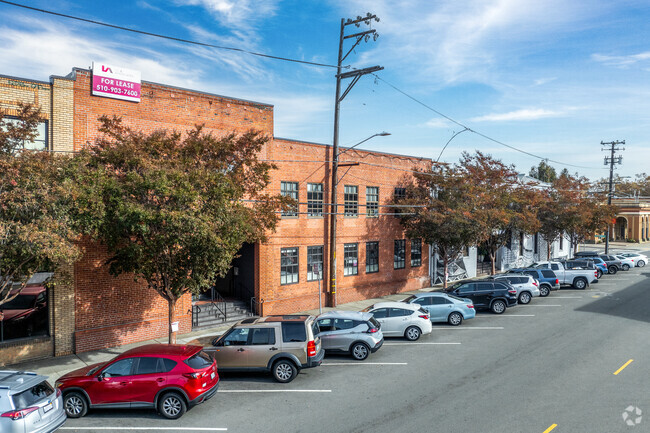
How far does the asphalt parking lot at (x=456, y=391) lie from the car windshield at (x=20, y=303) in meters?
6.45

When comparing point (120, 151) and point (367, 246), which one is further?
point (367, 246)

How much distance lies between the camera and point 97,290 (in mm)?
17219

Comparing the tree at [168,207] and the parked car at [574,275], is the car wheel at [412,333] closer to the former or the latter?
the tree at [168,207]

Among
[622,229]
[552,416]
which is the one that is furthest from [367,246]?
[622,229]

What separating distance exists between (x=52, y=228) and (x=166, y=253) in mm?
3460

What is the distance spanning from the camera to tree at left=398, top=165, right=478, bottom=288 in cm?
2739

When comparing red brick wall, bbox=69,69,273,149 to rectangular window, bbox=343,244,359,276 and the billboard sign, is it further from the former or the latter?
rectangular window, bbox=343,244,359,276

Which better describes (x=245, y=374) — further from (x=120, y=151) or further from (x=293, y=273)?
(x=293, y=273)

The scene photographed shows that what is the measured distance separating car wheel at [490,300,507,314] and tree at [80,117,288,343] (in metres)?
14.1

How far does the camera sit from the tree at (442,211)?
27391 millimetres

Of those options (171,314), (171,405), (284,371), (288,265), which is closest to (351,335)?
(284,371)

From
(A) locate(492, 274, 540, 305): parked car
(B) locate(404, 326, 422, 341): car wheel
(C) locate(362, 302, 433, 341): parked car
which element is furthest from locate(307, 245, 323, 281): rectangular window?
(A) locate(492, 274, 540, 305): parked car

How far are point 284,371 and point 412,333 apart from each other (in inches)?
263

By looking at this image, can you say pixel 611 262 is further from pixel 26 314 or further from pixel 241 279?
pixel 26 314
